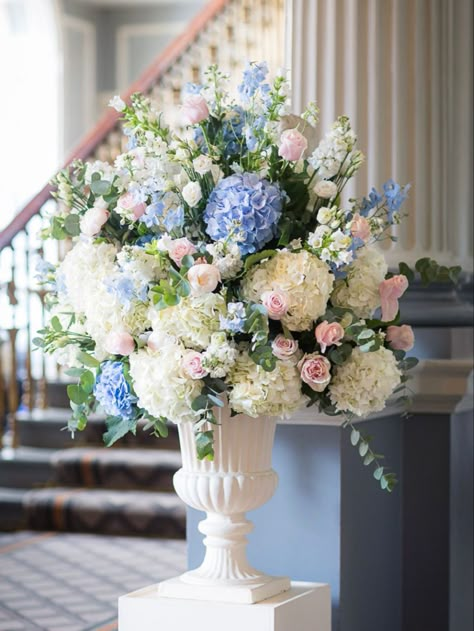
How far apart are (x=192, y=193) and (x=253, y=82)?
30 cm

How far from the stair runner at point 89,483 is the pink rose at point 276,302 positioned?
289cm

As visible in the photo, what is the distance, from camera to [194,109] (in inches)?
90.4

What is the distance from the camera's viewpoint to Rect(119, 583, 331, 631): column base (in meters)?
2.29

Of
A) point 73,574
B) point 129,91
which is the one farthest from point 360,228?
point 129,91

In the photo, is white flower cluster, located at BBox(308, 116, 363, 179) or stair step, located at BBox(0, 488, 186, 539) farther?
stair step, located at BBox(0, 488, 186, 539)

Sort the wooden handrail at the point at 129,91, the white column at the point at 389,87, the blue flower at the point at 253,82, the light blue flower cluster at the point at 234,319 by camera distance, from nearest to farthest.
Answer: the light blue flower cluster at the point at 234,319, the blue flower at the point at 253,82, the white column at the point at 389,87, the wooden handrail at the point at 129,91

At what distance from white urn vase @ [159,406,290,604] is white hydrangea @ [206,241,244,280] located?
0.97ft

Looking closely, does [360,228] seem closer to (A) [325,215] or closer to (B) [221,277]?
(A) [325,215]

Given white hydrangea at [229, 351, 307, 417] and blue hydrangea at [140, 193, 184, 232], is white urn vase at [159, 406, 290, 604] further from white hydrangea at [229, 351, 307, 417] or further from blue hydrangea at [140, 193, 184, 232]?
blue hydrangea at [140, 193, 184, 232]

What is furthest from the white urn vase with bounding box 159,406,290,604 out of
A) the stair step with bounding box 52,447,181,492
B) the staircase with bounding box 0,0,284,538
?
the stair step with bounding box 52,447,181,492

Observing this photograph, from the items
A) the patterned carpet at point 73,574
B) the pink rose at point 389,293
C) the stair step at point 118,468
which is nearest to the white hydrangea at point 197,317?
the pink rose at point 389,293

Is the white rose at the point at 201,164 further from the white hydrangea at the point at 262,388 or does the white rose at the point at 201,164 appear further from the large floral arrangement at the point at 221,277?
the white hydrangea at the point at 262,388

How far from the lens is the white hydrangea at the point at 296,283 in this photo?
2.20 meters

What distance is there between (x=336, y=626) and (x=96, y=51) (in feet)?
32.2
